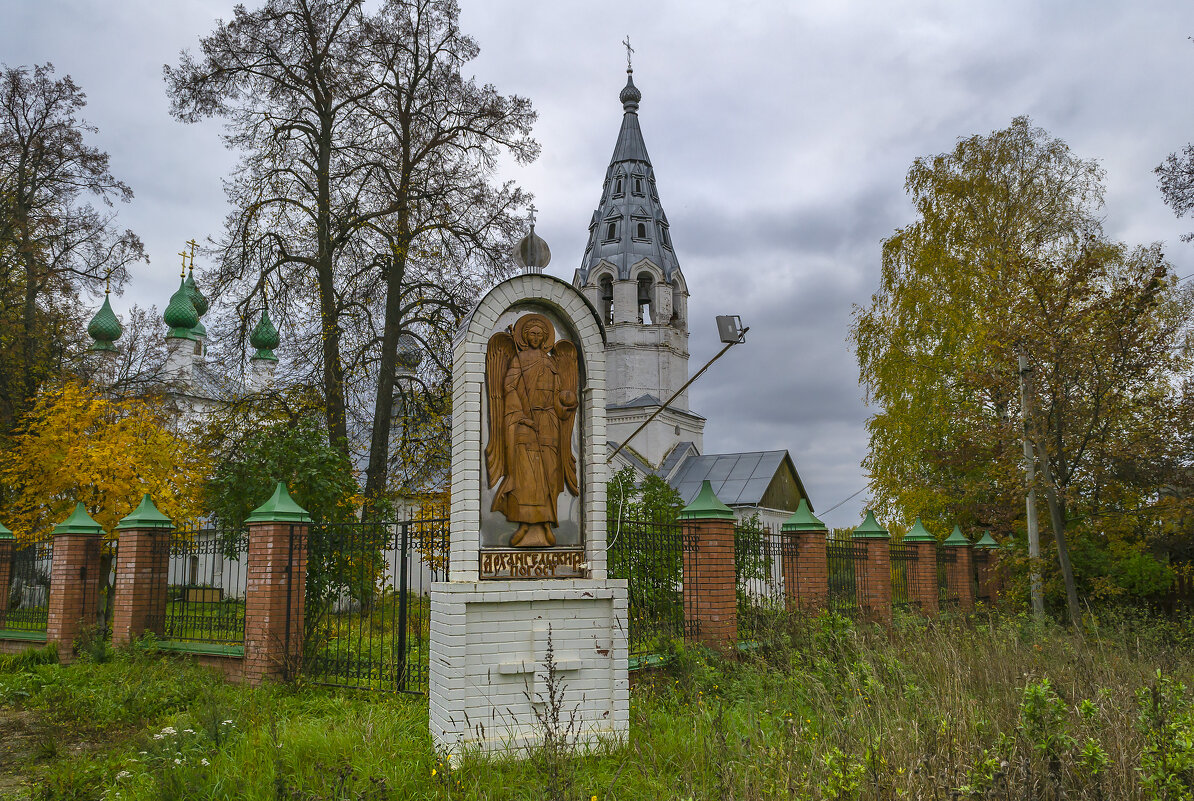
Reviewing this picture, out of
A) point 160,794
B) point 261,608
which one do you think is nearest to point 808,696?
point 160,794

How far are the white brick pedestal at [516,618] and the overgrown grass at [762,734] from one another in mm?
272

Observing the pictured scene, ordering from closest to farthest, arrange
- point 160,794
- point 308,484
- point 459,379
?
point 160,794, point 459,379, point 308,484

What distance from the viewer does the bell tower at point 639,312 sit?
3428cm

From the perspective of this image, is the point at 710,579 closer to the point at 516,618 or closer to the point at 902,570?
the point at 516,618

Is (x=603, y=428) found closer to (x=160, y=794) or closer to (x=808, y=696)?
(x=808, y=696)

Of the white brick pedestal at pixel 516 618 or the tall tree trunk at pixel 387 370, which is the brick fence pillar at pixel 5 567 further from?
the white brick pedestal at pixel 516 618

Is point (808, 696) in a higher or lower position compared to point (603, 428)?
lower

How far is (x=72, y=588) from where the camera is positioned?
39.2ft

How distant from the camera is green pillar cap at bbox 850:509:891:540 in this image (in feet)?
42.6

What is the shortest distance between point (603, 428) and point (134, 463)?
13971 millimetres

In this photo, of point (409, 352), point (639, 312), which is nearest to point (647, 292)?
point (639, 312)

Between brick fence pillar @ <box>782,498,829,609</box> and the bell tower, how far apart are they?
21.5 meters

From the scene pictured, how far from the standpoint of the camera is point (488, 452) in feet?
19.6

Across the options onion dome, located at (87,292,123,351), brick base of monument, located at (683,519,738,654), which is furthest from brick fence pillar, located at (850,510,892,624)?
onion dome, located at (87,292,123,351)
